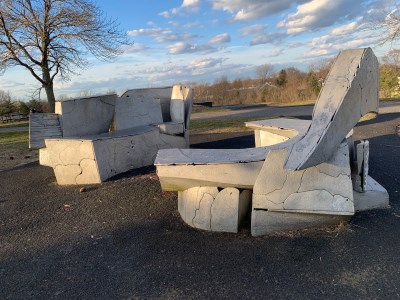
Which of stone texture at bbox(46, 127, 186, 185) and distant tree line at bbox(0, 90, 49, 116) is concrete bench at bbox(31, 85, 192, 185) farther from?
distant tree line at bbox(0, 90, 49, 116)

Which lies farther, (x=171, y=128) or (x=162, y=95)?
(x=162, y=95)

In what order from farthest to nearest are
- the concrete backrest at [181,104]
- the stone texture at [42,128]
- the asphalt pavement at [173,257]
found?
the concrete backrest at [181,104] < the stone texture at [42,128] < the asphalt pavement at [173,257]

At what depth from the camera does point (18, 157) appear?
9.44 metres

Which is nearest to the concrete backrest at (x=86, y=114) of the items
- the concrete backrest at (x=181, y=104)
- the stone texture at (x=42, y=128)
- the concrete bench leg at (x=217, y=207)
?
the stone texture at (x=42, y=128)

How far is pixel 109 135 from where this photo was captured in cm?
675

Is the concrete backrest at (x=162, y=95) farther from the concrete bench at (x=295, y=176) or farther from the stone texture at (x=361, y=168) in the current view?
the stone texture at (x=361, y=168)

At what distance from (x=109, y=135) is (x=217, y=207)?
3.68m

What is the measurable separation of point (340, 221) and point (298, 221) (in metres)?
0.45

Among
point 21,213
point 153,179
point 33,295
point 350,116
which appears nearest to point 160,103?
point 153,179

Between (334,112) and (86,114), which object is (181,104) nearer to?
(86,114)

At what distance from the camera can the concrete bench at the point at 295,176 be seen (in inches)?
138

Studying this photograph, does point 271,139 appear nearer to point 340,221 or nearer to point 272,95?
point 340,221

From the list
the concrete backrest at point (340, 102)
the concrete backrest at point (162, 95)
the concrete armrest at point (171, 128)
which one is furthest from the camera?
the concrete backrest at point (162, 95)

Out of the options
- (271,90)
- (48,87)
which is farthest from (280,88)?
(48,87)
